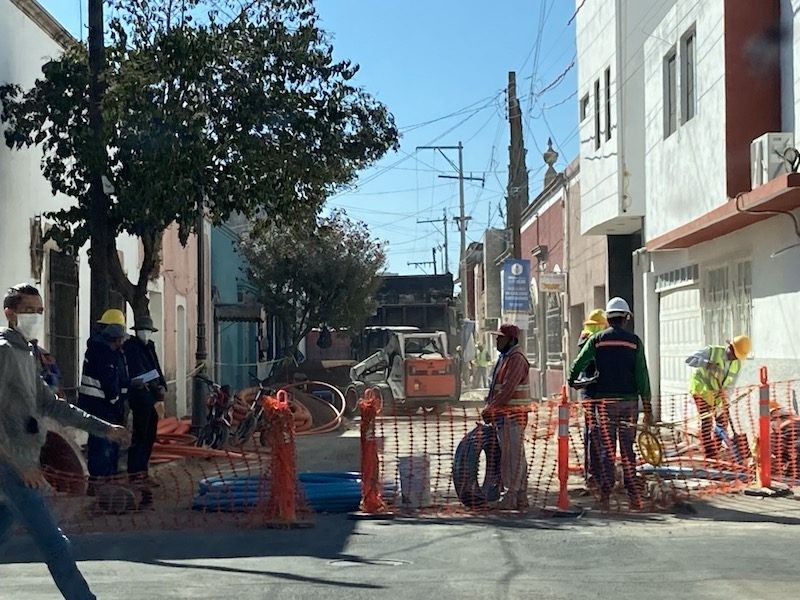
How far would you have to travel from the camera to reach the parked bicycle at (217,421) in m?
16.4

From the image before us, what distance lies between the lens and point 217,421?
16594mm

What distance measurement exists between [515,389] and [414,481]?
1.27 metres

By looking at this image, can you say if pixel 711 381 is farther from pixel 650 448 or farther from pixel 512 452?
pixel 512 452

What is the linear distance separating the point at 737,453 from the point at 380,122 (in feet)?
19.0

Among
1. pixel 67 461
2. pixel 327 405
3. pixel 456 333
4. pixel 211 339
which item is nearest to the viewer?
pixel 67 461

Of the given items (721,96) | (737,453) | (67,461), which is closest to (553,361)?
(721,96)

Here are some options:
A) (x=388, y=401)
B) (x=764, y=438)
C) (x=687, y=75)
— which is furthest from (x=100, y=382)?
(x=388, y=401)

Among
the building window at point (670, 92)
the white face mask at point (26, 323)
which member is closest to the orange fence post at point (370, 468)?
the white face mask at point (26, 323)

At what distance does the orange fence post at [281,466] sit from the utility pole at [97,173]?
4.11 meters

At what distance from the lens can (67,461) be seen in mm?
11312

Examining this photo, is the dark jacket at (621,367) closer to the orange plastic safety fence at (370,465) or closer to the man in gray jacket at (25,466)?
the orange plastic safety fence at (370,465)

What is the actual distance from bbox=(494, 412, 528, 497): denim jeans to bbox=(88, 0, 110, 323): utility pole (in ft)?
17.5

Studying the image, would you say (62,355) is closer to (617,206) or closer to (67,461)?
(67,461)

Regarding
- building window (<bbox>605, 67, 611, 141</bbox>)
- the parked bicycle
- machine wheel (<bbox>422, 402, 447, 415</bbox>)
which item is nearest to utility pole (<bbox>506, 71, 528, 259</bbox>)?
machine wheel (<bbox>422, 402, 447, 415</bbox>)
